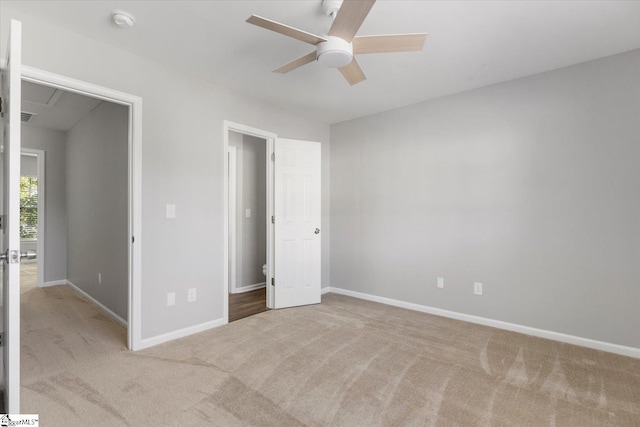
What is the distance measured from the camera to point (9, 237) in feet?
3.82

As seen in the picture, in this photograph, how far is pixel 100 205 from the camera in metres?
3.79

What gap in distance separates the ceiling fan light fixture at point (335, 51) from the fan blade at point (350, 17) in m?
0.03

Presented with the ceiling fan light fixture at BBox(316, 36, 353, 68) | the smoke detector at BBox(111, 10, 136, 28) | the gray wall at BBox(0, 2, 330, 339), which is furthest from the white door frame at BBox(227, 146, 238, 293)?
the ceiling fan light fixture at BBox(316, 36, 353, 68)

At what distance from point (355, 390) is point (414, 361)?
65 cm

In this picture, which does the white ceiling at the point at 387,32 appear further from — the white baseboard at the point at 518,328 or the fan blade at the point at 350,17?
the white baseboard at the point at 518,328

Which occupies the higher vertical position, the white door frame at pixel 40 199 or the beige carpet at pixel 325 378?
the white door frame at pixel 40 199

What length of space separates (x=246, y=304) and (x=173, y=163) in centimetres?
199

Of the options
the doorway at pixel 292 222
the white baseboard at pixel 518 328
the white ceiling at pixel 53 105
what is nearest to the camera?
the white baseboard at pixel 518 328

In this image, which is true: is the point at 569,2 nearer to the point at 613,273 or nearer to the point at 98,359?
the point at 613,273

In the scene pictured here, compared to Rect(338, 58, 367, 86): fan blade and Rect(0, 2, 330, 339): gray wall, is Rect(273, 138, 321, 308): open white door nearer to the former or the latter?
Rect(0, 2, 330, 339): gray wall

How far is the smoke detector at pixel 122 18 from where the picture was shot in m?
2.10

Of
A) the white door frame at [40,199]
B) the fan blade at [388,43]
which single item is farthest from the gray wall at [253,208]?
the white door frame at [40,199]

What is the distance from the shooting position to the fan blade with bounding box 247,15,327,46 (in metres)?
1.65

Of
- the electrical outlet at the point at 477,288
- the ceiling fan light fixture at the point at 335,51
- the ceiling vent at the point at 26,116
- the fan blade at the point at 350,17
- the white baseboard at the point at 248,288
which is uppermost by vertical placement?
the ceiling vent at the point at 26,116
